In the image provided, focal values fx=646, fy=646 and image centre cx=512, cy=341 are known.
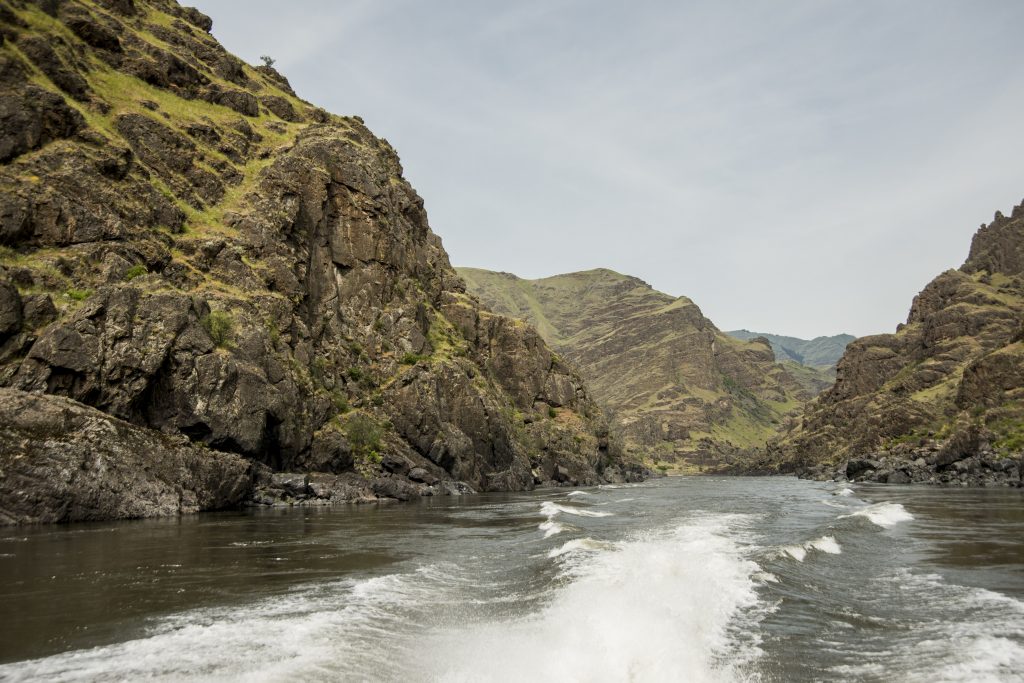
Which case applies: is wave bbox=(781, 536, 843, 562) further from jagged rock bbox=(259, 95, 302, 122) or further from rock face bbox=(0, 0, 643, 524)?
jagged rock bbox=(259, 95, 302, 122)

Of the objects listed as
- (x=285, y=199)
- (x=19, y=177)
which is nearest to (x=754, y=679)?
(x=19, y=177)

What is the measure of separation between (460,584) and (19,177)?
59.5 meters

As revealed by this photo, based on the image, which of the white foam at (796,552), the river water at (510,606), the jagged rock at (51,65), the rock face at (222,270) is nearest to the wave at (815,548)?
the white foam at (796,552)

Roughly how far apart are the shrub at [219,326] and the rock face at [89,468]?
38.9 ft

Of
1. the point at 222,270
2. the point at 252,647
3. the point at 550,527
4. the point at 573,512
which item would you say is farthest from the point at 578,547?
the point at 222,270

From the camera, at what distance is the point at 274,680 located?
40.3ft

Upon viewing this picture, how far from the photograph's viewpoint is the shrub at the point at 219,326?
59.8 meters

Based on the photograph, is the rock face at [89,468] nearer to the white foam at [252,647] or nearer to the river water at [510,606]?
the river water at [510,606]

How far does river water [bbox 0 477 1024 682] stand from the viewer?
44.2 feet

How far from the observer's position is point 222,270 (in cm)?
7300

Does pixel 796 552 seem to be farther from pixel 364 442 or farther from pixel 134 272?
pixel 134 272

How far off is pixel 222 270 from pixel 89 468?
35.4 m

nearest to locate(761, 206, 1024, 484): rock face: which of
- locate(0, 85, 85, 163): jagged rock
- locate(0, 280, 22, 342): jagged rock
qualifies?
locate(0, 280, 22, 342): jagged rock

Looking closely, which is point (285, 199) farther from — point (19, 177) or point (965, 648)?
→ point (965, 648)
